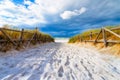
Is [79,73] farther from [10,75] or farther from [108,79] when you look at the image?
[10,75]

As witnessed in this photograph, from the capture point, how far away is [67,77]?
3.54 meters

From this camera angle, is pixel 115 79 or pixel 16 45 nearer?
pixel 115 79

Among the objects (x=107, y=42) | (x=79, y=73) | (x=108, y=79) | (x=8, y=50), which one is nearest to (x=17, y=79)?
(x=79, y=73)

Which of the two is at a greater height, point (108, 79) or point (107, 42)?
point (107, 42)

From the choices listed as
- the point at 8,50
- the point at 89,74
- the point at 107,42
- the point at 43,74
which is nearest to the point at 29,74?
the point at 43,74

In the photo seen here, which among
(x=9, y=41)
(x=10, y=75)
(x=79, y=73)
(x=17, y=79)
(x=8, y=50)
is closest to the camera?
(x=17, y=79)

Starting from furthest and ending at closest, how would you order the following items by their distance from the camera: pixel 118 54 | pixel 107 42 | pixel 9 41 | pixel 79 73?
pixel 107 42 < pixel 9 41 < pixel 118 54 < pixel 79 73

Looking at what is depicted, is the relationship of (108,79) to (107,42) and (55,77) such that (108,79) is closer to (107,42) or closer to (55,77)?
(55,77)

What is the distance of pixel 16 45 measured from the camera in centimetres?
882

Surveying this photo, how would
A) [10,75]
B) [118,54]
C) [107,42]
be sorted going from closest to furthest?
[10,75] < [118,54] < [107,42]

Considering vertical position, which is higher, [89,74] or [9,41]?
[9,41]

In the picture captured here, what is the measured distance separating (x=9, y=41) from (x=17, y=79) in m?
5.43

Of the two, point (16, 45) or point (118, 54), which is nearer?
point (118, 54)

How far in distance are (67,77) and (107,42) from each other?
6.57m
